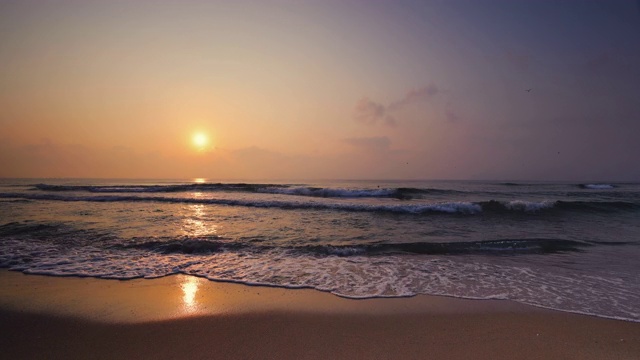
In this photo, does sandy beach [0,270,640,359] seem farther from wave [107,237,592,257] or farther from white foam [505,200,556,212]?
white foam [505,200,556,212]

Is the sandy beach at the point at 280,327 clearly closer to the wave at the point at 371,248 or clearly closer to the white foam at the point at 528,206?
the wave at the point at 371,248

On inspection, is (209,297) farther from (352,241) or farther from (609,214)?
(609,214)

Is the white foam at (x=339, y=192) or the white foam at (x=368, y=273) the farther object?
the white foam at (x=339, y=192)

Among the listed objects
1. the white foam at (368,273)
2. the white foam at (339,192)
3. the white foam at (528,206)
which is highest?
the white foam at (339,192)

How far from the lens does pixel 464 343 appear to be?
362cm

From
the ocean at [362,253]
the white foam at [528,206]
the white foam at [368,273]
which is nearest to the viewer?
the white foam at [368,273]

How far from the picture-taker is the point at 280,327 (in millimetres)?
4098

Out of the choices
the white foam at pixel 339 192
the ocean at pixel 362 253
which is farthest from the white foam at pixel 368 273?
the white foam at pixel 339 192

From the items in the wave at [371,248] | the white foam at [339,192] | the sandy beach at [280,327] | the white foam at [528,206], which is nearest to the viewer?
the sandy beach at [280,327]

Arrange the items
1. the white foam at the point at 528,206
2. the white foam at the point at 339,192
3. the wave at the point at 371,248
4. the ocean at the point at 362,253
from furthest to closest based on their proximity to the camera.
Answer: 1. the white foam at the point at 339,192
2. the white foam at the point at 528,206
3. the wave at the point at 371,248
4. the ocean at the point at 362,253

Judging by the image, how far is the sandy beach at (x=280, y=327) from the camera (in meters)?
3.46

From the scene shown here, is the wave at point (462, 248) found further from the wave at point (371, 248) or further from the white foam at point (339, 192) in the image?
the white foam at point (339, 192)

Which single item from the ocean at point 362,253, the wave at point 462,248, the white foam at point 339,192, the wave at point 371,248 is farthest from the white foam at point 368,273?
the white foam at point 339,192

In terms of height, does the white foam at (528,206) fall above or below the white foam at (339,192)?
below
